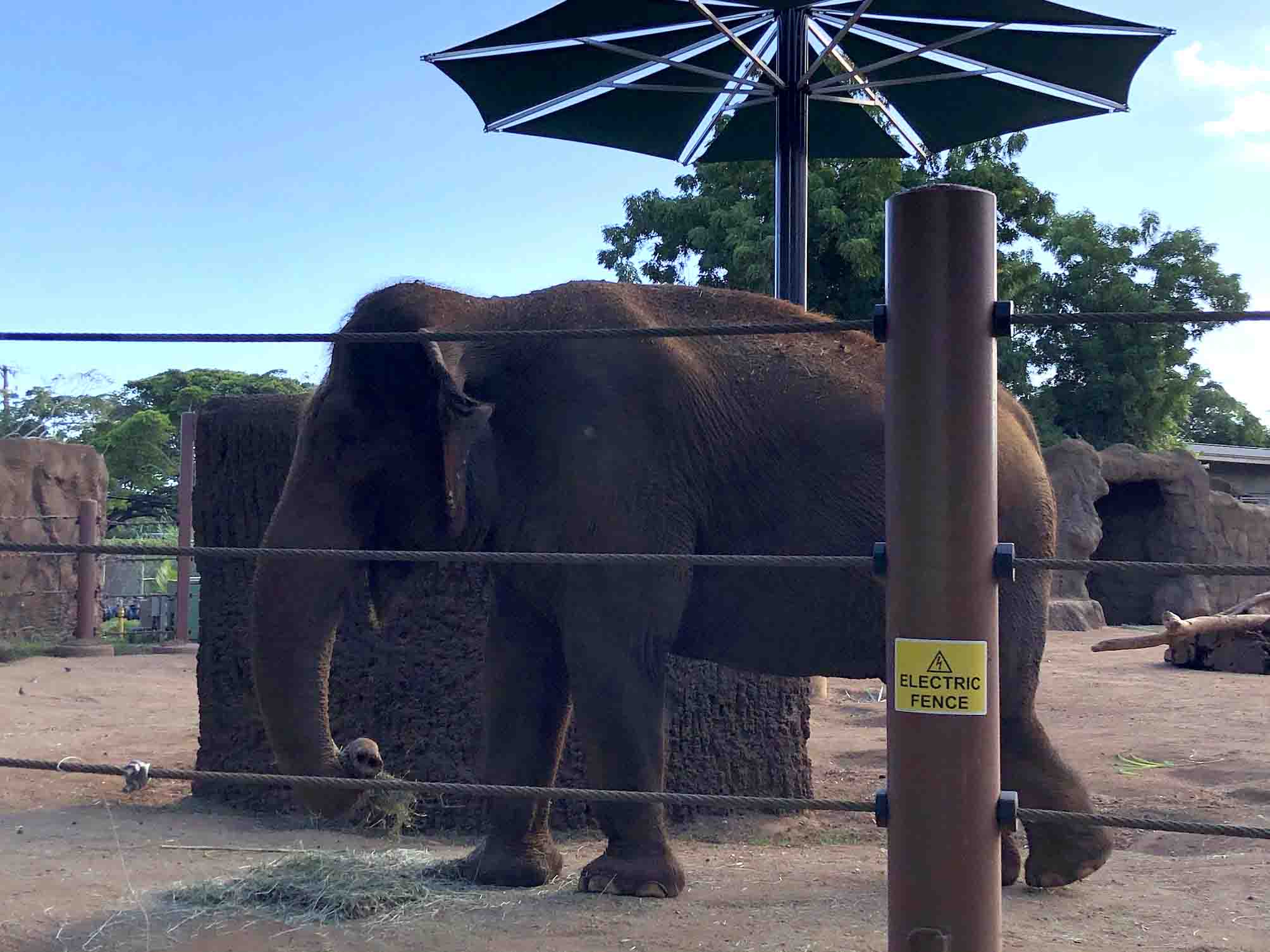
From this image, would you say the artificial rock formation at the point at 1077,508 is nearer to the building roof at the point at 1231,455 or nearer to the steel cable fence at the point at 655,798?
the building roof at the point at 1231,455

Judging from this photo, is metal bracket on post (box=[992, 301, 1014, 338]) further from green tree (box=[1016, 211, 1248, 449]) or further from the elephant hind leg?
green tree (box=[1016, 211, 1248, 449])

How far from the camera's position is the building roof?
30.5 metres

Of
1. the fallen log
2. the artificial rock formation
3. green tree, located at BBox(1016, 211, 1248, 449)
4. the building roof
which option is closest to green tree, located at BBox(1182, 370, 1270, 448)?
the building roof

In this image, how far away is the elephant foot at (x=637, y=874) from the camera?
3920 millimetres

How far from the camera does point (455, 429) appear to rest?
3910mm

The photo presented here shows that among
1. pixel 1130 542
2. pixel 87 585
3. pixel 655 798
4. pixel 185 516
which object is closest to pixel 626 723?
pixel 655 798

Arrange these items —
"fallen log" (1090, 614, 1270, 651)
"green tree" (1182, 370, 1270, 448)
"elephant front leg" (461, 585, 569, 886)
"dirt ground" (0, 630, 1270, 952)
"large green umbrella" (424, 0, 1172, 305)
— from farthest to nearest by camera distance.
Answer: "green tree" (1182, 370, 1270, 448) < "fallen log" (1090, 614, 1270, 651) < "large green umbrella" (424, 0, 1172, 305) < "elephant front leg" (461, 585, 569, 886) < "dirt ground" (0, 630, 1270, 952)

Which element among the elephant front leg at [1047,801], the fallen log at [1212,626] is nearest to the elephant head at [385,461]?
the elephant front leg at [1047,801]

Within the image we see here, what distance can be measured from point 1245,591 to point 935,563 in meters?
21.3

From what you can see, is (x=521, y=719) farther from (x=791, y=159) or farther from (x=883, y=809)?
(x=791, y=159)

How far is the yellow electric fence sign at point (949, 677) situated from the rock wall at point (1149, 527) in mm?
16366

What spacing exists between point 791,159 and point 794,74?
43 centimetres

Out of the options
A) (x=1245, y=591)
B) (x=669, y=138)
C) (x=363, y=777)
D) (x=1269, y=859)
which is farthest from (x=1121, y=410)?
(x=363, y=777)

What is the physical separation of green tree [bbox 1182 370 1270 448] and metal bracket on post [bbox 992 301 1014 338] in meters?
45.5
